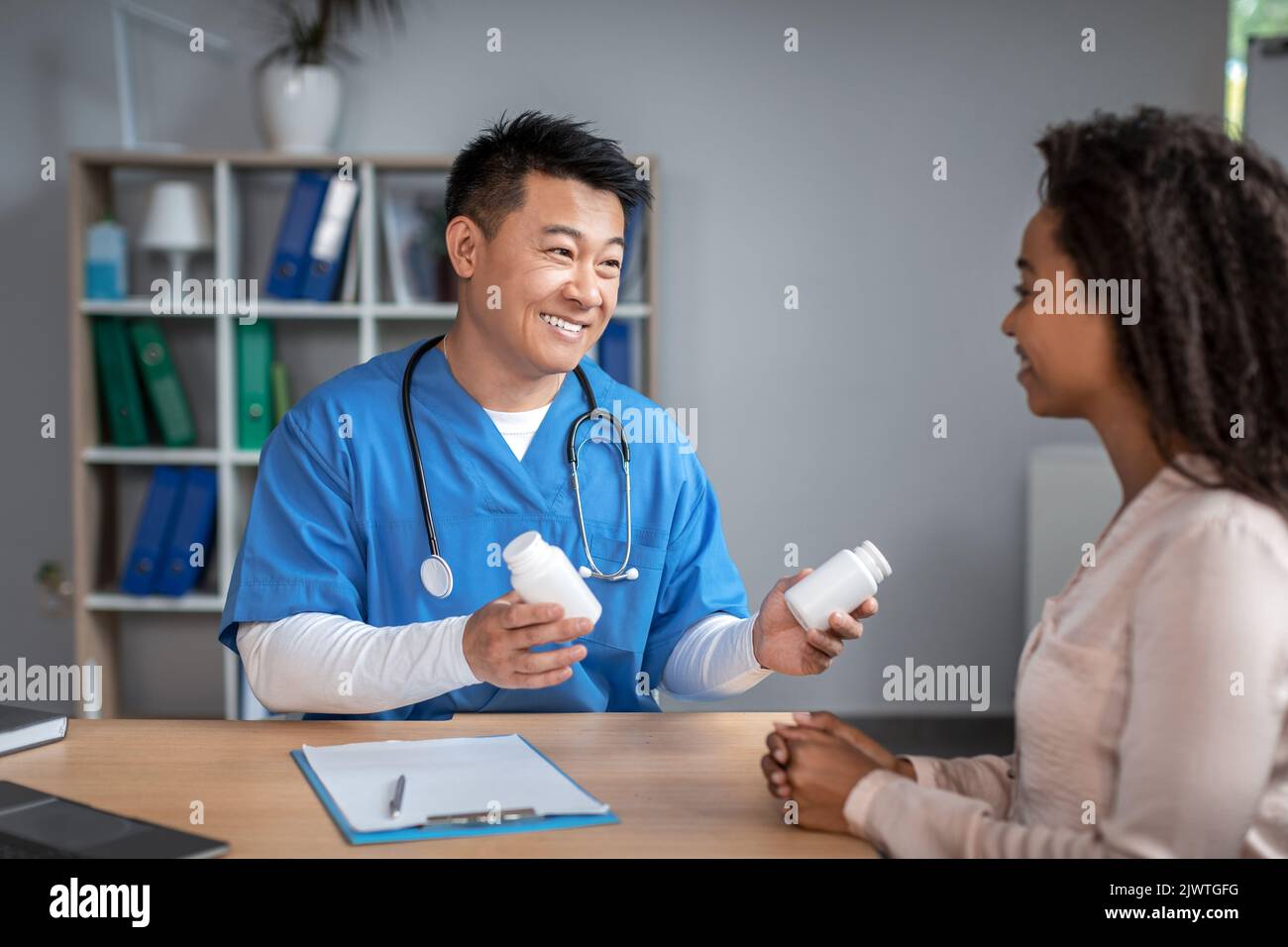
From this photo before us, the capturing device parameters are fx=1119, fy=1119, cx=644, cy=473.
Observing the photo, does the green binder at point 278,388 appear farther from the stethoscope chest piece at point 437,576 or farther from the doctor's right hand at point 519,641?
the doctor's right hand at point 519,641

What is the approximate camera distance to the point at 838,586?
1.19m

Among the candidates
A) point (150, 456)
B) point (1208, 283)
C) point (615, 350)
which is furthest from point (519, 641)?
point (150, 456)

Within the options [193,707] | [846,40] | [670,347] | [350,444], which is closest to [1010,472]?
[670,347]

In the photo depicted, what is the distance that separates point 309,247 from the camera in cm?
304

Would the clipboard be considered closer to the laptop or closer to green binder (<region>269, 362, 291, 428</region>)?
the laptop

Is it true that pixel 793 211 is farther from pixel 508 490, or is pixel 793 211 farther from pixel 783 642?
pixel 783 642

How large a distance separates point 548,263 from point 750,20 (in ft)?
6.49

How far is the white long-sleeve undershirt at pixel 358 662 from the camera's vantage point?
1.31 metres

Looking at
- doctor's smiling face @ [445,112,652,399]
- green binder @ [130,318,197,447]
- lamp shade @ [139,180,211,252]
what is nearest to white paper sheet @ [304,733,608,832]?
doctor's smiling face @ [445,112,652,399]

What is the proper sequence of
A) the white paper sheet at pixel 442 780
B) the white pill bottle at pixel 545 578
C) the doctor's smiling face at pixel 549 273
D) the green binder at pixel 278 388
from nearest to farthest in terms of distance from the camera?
the white paper sheet at pixel 442 780, the white pill bottle at pixel 545 578, the doctor's smiling face at pixel 549 273, the green binder at pixel 278 388

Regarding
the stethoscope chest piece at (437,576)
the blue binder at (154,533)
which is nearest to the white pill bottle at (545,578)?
the stethoscope chest piece at (437,576)

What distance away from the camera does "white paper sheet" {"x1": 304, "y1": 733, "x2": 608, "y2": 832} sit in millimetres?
1012

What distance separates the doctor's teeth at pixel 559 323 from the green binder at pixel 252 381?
1682 millimetres
